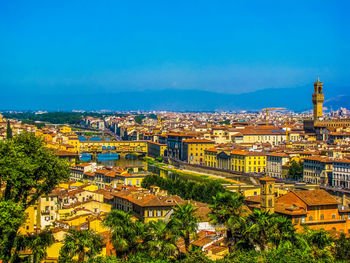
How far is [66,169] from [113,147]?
76368 mm

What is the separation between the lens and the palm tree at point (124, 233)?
16000 mm

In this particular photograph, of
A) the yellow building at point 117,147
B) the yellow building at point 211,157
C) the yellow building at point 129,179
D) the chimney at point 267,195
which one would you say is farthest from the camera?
the yellow building at point 117,147

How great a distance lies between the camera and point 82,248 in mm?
15797

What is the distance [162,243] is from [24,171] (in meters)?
5.49

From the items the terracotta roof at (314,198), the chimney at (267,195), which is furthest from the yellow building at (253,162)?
the chimney at (267,195)

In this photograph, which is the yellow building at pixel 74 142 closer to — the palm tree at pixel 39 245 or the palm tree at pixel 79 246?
the palm tree at pixel 39 245

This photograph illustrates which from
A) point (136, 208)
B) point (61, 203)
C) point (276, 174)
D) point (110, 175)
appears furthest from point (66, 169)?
point (276, 174)

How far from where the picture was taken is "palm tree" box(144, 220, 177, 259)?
15.7m

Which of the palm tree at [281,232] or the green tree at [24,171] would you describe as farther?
the green tree at [24,171]

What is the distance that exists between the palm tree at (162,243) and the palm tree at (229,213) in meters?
1.30

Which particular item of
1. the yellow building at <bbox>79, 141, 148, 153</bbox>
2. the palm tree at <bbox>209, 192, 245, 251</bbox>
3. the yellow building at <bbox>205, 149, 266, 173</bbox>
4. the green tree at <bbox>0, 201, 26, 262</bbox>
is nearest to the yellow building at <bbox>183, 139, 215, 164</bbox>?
the yellow building at <bbox>205, 149, 266, 173</bbox>

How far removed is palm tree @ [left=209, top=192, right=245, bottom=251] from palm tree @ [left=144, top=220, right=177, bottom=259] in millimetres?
1299

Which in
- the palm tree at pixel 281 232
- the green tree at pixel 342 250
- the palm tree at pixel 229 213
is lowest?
the green tree at pixel 342 250

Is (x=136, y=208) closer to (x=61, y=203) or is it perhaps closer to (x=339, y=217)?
(x=61, y=203)
